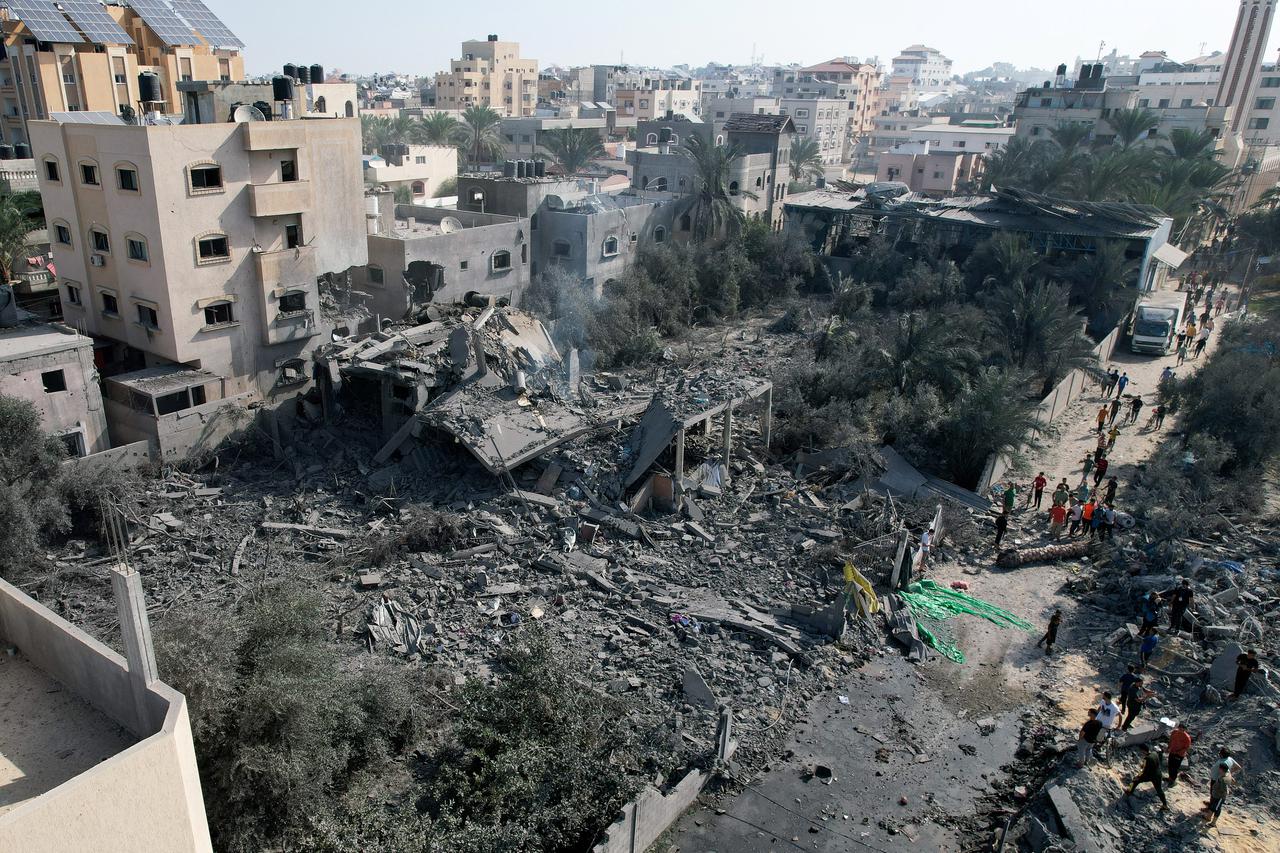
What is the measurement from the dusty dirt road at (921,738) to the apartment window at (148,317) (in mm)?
17530

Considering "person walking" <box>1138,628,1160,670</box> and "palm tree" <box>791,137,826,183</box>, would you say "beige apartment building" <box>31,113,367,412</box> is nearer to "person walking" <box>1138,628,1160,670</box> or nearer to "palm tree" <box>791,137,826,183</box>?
"person walking" <box>1138,628,1160,670</box>

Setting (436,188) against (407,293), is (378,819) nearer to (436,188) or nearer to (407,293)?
(407,293)

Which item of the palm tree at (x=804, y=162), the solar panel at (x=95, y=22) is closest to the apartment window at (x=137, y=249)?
the solar panel at (x=95, y=22)

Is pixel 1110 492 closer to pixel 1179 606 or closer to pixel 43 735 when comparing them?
pixel 1179 606

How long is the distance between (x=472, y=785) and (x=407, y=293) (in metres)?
18.7

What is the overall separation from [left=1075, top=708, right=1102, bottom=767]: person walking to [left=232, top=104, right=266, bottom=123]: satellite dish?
2110cm

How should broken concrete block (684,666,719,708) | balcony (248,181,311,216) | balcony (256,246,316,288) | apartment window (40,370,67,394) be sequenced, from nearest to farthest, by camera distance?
broken concrete block (684,666,719,708) < apartment window (40,370,67,394) < balcony (248,181,311,216) < balcony (256,246,316,288)

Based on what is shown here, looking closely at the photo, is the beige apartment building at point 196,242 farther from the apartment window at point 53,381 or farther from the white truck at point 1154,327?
the white truck at point 1154,327

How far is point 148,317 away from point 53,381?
3.04m

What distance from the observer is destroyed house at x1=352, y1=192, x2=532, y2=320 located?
26344 millimetres

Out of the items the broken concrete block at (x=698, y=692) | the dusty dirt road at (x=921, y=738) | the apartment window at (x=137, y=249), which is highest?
the apartment window at (x=137, y=249)

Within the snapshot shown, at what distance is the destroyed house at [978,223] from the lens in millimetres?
31984

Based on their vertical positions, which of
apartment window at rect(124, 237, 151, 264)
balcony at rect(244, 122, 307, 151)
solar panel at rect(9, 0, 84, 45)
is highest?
solar panel at rect(9, 0, 84, 45)

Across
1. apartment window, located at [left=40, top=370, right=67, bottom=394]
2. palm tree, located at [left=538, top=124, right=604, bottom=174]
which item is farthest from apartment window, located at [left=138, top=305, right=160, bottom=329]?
palm tree, located at [left=538, top=124, right=604, bottom=174]
